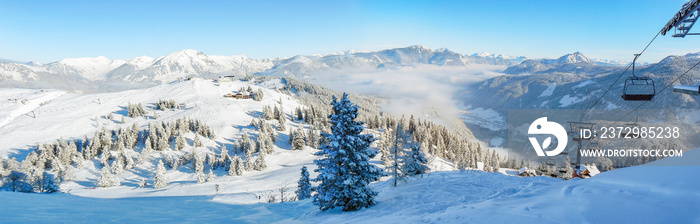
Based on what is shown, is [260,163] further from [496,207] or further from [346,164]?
[496,207]

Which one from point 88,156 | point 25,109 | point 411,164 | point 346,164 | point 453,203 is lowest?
point 88,156

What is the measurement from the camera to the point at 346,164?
19.3 meters

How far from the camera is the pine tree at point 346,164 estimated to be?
1878cm

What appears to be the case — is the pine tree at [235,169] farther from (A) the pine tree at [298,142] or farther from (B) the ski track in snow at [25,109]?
(B) the ski track in snow at [25,109]

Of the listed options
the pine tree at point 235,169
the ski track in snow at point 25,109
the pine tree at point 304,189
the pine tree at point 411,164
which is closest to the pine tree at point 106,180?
the pine tree at point 235,169

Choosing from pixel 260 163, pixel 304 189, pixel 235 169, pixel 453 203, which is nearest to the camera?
pixel 453 203

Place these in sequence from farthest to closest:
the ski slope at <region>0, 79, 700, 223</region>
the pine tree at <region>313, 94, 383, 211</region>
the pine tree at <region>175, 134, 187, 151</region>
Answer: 1. the pine tree at <region>175, 134, 187, 151</region>
2. the pine tree at <region>313, 94, 383, 211</region>
3. the ski slope at <region>0, 79, 700, 223</region>

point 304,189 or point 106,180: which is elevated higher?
point 304,189

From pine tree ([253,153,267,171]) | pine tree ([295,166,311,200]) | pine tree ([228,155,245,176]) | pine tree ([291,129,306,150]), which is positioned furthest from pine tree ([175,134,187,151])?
pine tree ([295,166,311,200])

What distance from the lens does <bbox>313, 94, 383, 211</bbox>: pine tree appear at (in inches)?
739

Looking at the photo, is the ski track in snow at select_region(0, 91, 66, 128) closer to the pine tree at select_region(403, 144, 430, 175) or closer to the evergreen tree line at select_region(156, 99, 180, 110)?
the evergreen tree line at select_region(156, 99, 180, 110)

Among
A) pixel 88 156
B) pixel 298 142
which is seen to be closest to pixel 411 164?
pixel 298 142

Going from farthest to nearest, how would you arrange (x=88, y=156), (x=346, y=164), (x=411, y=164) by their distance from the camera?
(x=88, y=156) → (x=411, y=164) → (x=346, y=164)

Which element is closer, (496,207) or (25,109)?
(496,207)
